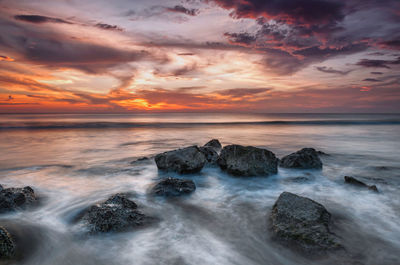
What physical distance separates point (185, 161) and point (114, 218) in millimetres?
3339

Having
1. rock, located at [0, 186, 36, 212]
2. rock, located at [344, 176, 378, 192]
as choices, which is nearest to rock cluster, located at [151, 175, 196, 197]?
rock, located at [0, 186, 36, 212]

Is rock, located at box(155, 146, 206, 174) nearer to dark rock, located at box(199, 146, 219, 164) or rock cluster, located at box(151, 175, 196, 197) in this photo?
dark rock, located at box(199, 146, 219, 164)

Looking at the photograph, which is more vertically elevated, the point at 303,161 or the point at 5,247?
the point at 303,161

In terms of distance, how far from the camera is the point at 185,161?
700cm

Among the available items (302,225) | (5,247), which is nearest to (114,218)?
(5,247)

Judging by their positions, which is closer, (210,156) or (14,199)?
(14,199)

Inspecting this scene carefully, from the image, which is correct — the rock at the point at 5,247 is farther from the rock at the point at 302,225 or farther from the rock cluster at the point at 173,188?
the rock at the point at 302,225

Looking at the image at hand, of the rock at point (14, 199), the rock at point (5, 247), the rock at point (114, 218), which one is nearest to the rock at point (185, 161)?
the rock at point (114, 218)

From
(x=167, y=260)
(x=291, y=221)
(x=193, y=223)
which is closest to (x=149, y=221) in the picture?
(x=193, y=223)

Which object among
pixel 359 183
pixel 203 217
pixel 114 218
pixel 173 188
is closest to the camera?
pixel 114 218

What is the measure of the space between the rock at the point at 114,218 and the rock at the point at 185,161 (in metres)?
2.81

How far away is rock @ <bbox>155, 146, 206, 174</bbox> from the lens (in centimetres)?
702

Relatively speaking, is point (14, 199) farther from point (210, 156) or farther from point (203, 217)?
point (210, 156)

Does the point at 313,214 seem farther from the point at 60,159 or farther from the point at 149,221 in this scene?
the point at 60,159
